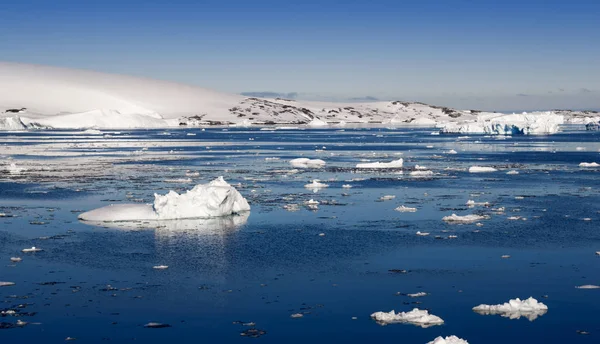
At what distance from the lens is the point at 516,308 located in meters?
9.70

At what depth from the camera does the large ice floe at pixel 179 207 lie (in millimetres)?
17172

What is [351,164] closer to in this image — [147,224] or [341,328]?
[147,224]

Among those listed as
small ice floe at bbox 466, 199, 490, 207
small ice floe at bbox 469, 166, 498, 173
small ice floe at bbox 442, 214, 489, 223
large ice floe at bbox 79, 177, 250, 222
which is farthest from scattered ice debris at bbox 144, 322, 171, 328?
small ice floe at bbox 469, 166, 498, 173

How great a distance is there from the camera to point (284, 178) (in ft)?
90.8

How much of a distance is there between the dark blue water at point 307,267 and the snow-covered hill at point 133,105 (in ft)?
304

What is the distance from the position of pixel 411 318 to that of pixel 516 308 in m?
1.51

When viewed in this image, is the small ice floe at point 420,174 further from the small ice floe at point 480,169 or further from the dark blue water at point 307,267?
the dark blue water at point 307,267

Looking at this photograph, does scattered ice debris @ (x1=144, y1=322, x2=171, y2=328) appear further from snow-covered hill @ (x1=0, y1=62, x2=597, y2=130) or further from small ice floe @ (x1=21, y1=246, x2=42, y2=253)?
snow-covered hill @ (x1=0, y1=62, x2=597, y2=130)

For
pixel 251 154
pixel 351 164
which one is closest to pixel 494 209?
pixel 351 164

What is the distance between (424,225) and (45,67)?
6174 inches

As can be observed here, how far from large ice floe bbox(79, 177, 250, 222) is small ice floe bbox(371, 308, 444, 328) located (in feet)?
28.1

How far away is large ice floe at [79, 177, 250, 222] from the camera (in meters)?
17.2

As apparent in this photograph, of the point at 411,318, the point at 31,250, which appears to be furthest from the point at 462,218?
the point at 31,250

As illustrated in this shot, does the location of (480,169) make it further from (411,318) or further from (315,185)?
(411,318)
